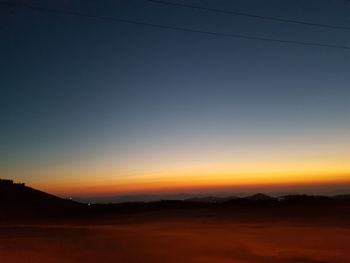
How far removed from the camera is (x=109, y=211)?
6869 centimetres

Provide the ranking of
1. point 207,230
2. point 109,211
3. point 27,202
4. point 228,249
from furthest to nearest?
point 27,202 < point 109,211 < point 207,230 < point 228,249

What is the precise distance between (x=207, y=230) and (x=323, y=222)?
10306mm

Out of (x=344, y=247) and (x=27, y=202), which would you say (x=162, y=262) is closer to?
(x=344, y=247)

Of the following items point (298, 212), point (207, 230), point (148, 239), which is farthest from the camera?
point (298, 212)

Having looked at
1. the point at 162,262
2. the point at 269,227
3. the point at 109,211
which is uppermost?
the point at 109,211

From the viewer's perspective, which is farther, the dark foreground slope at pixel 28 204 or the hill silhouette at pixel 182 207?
the dark foreground slope at pixel 28 204

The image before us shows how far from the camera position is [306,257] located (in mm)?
23672

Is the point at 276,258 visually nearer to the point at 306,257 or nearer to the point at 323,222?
the point at 306,257

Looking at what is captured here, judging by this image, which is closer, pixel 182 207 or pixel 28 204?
pixel 182 207

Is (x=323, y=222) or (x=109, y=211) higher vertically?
(x=109, y=211)

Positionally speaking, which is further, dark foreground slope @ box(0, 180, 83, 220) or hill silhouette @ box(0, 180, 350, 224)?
dark foreground slope @ box(0, 180, 83, 220)

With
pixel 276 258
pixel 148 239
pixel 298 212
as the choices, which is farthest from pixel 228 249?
pixel 298 212

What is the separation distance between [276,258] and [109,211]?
46.9 m

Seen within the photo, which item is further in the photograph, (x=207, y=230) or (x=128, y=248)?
(x=207, y=230)
